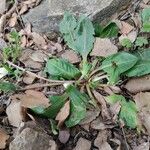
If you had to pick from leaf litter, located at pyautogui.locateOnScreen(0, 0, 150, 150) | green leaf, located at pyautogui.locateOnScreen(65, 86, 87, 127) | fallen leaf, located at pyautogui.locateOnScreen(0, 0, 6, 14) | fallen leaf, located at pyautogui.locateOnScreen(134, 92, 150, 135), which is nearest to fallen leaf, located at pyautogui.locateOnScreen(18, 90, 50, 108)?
leaf litter, located at pyautogui.locateOnScreen(0, 0, 150, 150)

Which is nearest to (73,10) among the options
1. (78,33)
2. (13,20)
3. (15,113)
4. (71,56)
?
(78,33)

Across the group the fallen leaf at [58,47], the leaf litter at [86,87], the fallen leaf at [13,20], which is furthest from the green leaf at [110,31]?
the fallen leaf at [13,20]

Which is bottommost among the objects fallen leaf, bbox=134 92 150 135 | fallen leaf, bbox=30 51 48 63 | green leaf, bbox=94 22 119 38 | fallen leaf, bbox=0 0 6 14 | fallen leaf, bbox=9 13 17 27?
fallen leaf, bbox=134 92 150 135

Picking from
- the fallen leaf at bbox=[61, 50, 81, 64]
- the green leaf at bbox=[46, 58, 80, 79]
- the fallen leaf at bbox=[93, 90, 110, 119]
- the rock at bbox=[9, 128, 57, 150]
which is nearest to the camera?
the rock at bbox=[9, 128, 57, 150]

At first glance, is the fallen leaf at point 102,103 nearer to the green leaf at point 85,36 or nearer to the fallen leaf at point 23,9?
the green leaf at point 85,36

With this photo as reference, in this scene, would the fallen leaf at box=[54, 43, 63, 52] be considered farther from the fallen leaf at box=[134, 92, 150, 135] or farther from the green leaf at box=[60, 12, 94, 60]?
the fallen leaf at box=[134, 92, 150, 135]

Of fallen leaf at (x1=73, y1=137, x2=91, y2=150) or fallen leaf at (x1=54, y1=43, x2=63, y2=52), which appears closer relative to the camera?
fallen leaf at (x1=73, y1=137, x2=91, y2=150)
